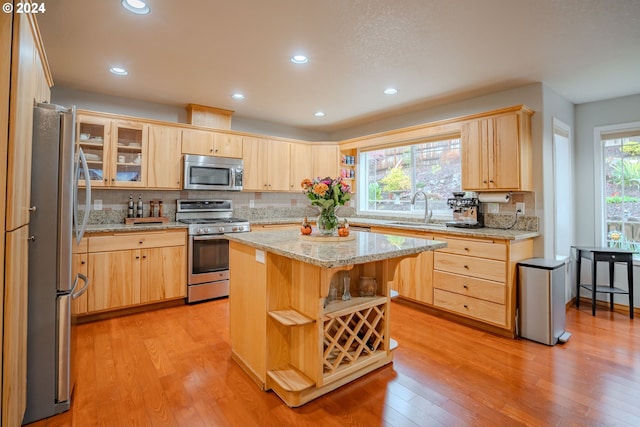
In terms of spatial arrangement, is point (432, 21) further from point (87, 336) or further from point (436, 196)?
point (87, 336)

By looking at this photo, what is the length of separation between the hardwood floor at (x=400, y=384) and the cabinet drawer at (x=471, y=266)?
1.81 feet

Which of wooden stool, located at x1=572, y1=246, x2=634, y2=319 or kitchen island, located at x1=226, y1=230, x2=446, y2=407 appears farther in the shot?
wooden stool, located at x1=572, y1=246, x2=634, y2=319

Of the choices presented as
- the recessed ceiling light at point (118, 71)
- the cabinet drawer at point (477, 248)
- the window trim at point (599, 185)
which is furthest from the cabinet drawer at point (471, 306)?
the recessed ceiling light at point (118, 71)

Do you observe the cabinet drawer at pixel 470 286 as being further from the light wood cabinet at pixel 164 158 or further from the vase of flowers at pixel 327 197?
the light wood cabinet at pixel 164 158

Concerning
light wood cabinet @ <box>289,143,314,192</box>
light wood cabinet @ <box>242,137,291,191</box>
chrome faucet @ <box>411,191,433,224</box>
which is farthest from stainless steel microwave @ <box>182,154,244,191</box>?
chrome faucet @ <box>411,191,433,224</box>

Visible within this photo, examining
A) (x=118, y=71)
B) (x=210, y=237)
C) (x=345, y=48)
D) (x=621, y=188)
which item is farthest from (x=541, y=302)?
(x=118, y=71)

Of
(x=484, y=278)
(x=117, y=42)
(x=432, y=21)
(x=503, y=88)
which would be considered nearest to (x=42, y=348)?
(x=117, y=42)

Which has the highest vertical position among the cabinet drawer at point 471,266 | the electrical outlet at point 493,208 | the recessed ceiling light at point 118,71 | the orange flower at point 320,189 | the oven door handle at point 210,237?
the recessed ceiling light at point 118,71

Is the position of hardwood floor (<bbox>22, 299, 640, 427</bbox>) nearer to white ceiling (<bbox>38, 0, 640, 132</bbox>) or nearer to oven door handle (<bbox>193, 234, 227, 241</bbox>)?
oven door handle (<bbox>193, 234, 227, 241</bbox>)

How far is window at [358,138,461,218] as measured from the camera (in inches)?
165

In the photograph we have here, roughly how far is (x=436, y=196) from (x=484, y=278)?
1.49 m

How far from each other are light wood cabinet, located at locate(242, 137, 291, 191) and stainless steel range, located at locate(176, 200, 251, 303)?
768 millimetres

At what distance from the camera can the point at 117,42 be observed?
2545 millimetres

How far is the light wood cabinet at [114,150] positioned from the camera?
3.52m
